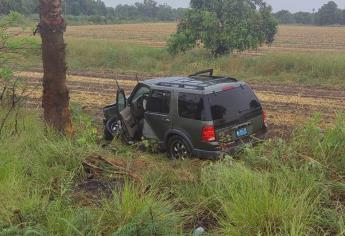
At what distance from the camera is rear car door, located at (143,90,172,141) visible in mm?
9766

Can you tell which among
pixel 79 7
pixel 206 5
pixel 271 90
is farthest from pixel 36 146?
pixel 79 7

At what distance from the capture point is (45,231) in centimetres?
428

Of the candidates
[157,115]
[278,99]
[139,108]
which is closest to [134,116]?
[139,108]

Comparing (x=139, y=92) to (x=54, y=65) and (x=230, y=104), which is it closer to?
(x=54, y=65)

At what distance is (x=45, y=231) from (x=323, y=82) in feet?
61.6

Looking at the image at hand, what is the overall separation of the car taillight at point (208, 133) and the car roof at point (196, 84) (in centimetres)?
67

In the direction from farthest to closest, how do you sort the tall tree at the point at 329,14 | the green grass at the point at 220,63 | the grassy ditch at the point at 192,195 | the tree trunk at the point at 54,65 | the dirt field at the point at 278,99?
the tall tree at the point at 329,14
the green grass at the point at 220,63
the dirt field at the point at 278,99
the tree trunk at the point at 54,65
the grassy ditch at the point at 192,195

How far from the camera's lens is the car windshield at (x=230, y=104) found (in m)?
9.10

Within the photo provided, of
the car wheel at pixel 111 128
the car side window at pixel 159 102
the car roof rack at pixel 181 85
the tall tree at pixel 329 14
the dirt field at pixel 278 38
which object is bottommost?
the dirt field at pixel 278 38

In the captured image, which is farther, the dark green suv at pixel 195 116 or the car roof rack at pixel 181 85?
the car roof rack at pixel 181 85

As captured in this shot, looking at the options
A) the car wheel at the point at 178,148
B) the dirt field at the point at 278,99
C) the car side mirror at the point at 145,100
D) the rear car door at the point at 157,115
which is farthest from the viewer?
the dirt field at the point at 278,99

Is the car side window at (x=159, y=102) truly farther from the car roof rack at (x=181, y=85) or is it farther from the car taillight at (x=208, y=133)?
the car taillight at (x=208, y=133)

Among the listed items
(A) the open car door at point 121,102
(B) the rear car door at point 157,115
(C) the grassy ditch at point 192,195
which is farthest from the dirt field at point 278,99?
(C) the grassy ditch at point 192,195

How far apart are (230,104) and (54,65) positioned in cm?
330
